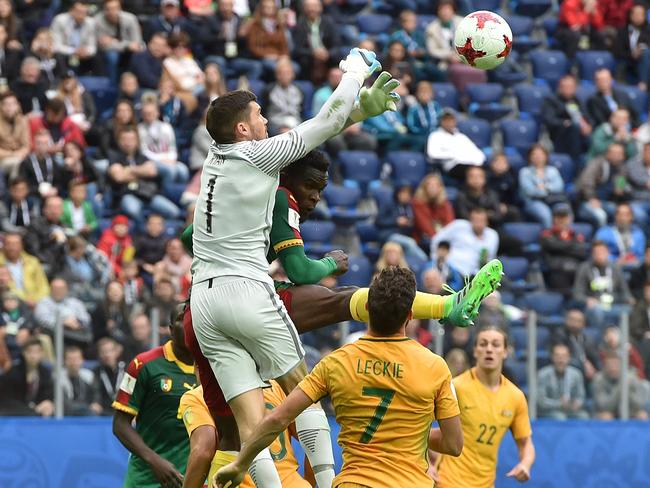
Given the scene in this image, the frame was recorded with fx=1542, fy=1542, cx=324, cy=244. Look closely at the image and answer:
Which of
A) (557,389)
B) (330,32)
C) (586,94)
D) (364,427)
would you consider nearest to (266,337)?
(364,427)

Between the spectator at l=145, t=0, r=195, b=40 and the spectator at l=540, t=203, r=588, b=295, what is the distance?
16.3ft

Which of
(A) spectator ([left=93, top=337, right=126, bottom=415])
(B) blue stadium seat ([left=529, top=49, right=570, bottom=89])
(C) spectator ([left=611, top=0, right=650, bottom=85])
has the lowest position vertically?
(A) spectator ([left=93, top=337, right=126, bottom=415])

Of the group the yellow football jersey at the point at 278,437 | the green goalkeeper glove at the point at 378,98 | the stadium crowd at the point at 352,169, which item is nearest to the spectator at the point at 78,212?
the stadium crowd at the point at 352,169

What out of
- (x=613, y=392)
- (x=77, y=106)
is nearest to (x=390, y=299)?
(x=613, y=392)

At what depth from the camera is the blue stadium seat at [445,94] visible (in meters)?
19.4

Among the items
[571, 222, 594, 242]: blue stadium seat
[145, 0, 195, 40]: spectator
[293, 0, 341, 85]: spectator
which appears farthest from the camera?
[293, 0, 341, 85]: spectator

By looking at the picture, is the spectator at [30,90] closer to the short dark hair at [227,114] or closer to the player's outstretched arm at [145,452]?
the player's outstretched arm at [145,452]

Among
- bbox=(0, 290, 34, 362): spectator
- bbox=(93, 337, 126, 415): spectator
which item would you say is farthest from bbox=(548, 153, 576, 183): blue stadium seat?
bbox=(0, 290, 34, 362): spectator

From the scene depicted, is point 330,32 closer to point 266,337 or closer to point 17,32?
point 17,32

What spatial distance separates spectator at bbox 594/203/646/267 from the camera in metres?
17.8

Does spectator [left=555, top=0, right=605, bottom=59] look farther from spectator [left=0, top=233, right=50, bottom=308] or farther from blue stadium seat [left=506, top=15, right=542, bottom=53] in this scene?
spectator [left=0, top=233, right=50, bottom=308]

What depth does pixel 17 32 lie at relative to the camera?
17.8 m

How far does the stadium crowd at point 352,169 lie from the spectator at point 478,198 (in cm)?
3

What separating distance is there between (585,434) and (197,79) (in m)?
6.57
